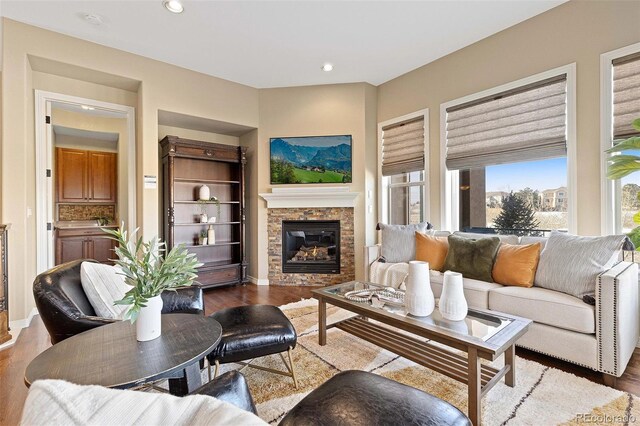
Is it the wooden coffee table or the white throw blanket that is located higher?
the white throw blanket

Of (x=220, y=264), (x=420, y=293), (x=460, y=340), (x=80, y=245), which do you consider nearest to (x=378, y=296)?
(x=420, y=293)

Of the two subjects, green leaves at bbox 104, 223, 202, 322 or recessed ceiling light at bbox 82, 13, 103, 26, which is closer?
green leaves at bbox 104, 223, 202, 322

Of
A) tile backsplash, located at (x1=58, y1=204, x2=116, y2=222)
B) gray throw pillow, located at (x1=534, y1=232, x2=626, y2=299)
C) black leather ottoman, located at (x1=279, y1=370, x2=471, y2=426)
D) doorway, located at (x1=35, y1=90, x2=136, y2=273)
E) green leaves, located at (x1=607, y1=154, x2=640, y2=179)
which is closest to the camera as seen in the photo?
black leather ottoman, located at (x1=279, y1=370, x2=471, y2=426)

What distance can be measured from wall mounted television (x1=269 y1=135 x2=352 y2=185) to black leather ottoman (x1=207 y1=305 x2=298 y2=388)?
112 inches

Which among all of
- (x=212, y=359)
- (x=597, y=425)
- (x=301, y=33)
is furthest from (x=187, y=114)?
(x=597, y=425)

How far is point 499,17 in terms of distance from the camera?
123 inches

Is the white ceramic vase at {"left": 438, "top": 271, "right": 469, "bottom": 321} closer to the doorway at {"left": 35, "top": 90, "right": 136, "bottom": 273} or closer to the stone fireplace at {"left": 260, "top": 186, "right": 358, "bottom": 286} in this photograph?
the stone fireplace at {"left": 260, "top": 186, "right": 358, "bottom": 286}

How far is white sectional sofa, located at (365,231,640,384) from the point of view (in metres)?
1.91

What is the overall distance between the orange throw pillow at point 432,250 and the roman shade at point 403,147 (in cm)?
120

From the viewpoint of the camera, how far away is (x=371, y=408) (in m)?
1.11

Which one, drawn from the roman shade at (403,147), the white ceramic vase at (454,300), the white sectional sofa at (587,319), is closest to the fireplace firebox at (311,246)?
the roman shade at (403,147)

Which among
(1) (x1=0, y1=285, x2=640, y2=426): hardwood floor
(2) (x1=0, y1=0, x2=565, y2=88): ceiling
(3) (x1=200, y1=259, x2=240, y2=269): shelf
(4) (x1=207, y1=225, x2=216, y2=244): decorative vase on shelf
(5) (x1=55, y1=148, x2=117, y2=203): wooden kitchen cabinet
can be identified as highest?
(2) (x1=0, y1=0, x2=565, y2=88): ceiling

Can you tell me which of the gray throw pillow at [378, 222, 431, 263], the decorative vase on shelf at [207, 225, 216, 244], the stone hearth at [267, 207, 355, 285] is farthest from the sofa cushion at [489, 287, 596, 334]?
the decorative vase on shelf at [207, 225, 216, 244]

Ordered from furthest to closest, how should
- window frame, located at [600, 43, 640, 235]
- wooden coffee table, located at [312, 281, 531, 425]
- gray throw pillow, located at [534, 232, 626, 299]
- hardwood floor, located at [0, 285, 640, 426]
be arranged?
window frame, located at [600, 43, 640, 235]
gray throw pillow, located at [534, 232, 626, 299]
hardwood floor, located at [0, 285, 640, 426]
wooden coffee table, located at [312, 281, 531, 425]
